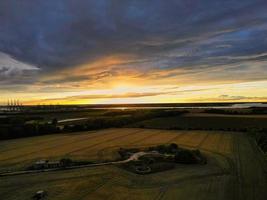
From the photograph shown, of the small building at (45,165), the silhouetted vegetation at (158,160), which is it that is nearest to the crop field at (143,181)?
the silhouetted vegetation at (158,160)

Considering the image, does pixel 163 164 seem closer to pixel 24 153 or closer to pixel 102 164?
pixel 102 164

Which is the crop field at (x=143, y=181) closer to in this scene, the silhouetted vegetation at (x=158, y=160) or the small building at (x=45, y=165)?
the silhouetted vegetation at (x=158, y=160)

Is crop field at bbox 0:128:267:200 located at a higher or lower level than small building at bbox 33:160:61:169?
lower

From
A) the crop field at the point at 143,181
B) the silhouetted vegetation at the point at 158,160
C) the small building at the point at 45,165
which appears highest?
the small building at the point at 45,165

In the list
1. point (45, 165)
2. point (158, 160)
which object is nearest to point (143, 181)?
point (158, 160)

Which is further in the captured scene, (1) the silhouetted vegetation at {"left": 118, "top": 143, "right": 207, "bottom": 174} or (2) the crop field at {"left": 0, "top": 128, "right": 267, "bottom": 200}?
(1) the silhouetted vegetation at {"left": 118, "top": 143, "right": 207, "bottom": 174}

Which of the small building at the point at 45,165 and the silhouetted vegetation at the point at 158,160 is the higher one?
the small building at the point at 45,165

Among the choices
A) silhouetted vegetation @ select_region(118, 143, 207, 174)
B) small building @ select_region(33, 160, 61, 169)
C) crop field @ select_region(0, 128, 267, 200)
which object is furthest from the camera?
small building @ select_region(33, 160, 61, 169)

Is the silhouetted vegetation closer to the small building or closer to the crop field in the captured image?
the crop field

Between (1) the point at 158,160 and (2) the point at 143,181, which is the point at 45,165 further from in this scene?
(1) the point at 158,160

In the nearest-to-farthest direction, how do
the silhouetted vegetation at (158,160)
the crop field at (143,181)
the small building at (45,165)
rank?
the crop field at (143,181) → the silhouetted vegetation at (158,160) → the small building at (45,165)

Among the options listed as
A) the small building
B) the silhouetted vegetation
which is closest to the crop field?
the silhouetted vegetation
